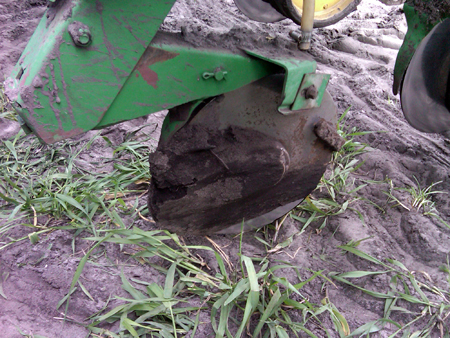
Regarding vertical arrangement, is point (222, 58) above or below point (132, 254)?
above

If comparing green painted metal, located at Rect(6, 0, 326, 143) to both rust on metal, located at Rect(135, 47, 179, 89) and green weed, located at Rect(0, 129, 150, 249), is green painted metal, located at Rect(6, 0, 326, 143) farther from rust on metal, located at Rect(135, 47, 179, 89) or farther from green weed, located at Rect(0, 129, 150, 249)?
green weed, located at Rect(0, 129, 150, 249)

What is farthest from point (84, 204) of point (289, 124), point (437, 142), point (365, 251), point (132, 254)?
point (437, 142)

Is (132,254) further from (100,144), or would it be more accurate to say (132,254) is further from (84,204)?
(100,144)

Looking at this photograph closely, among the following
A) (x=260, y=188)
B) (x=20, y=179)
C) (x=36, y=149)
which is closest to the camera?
(x=260, y=188)

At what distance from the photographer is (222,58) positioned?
128cm

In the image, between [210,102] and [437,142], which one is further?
[437,142]

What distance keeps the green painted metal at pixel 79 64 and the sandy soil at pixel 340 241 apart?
9.5 inches

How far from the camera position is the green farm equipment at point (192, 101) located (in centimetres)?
105

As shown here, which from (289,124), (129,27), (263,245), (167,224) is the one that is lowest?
(263,245)

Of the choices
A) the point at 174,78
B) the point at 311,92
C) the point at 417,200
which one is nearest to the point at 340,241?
the point at 417,200

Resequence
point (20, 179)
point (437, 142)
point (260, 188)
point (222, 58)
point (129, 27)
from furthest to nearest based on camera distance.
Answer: point (437, 142), point (20, 179), point (260, 188), point (222, 58), point (129, 27)

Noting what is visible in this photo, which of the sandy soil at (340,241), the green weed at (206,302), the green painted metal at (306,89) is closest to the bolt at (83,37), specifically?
the sandy soil at (340,241)

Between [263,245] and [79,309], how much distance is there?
0.90 meters

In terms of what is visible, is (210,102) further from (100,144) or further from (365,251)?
(100,144)
